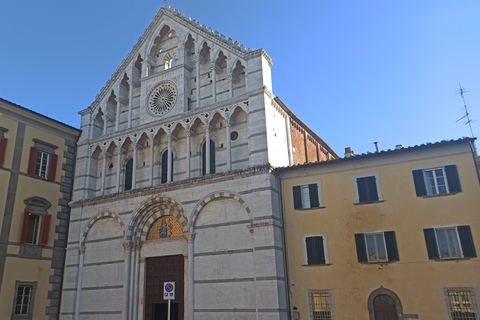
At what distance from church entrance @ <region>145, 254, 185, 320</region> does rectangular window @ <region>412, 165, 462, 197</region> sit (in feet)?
39.4

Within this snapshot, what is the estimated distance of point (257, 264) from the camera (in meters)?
18.5

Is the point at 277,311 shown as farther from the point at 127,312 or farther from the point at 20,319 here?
the point at 20,319

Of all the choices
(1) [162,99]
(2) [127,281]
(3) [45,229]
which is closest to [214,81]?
(1) [162,99]

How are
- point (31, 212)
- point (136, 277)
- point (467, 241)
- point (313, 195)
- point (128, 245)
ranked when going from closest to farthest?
1. point (467, 241)
2. point (313, 195)
3. point (136, 277)
4. point (128, 245)
5. point (31, 212)

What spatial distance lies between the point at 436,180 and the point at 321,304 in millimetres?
7281

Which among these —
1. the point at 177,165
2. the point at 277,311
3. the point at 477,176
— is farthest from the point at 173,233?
the point at 477,176

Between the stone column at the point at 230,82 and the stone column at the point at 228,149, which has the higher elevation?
the stone column at the point at 230,82

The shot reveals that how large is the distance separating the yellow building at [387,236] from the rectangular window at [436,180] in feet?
0.13

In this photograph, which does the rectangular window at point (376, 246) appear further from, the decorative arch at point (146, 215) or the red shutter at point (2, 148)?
the red shutter at point (2, 148)

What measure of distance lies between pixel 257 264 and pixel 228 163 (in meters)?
5.47

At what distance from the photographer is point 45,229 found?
23.1 metres

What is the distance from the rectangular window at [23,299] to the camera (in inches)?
825

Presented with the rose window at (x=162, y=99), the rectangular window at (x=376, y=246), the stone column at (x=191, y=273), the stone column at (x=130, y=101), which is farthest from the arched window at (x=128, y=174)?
the rectangular window at (x=376, y=246)

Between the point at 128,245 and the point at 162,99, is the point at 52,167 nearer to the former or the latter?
the point at 128,245
